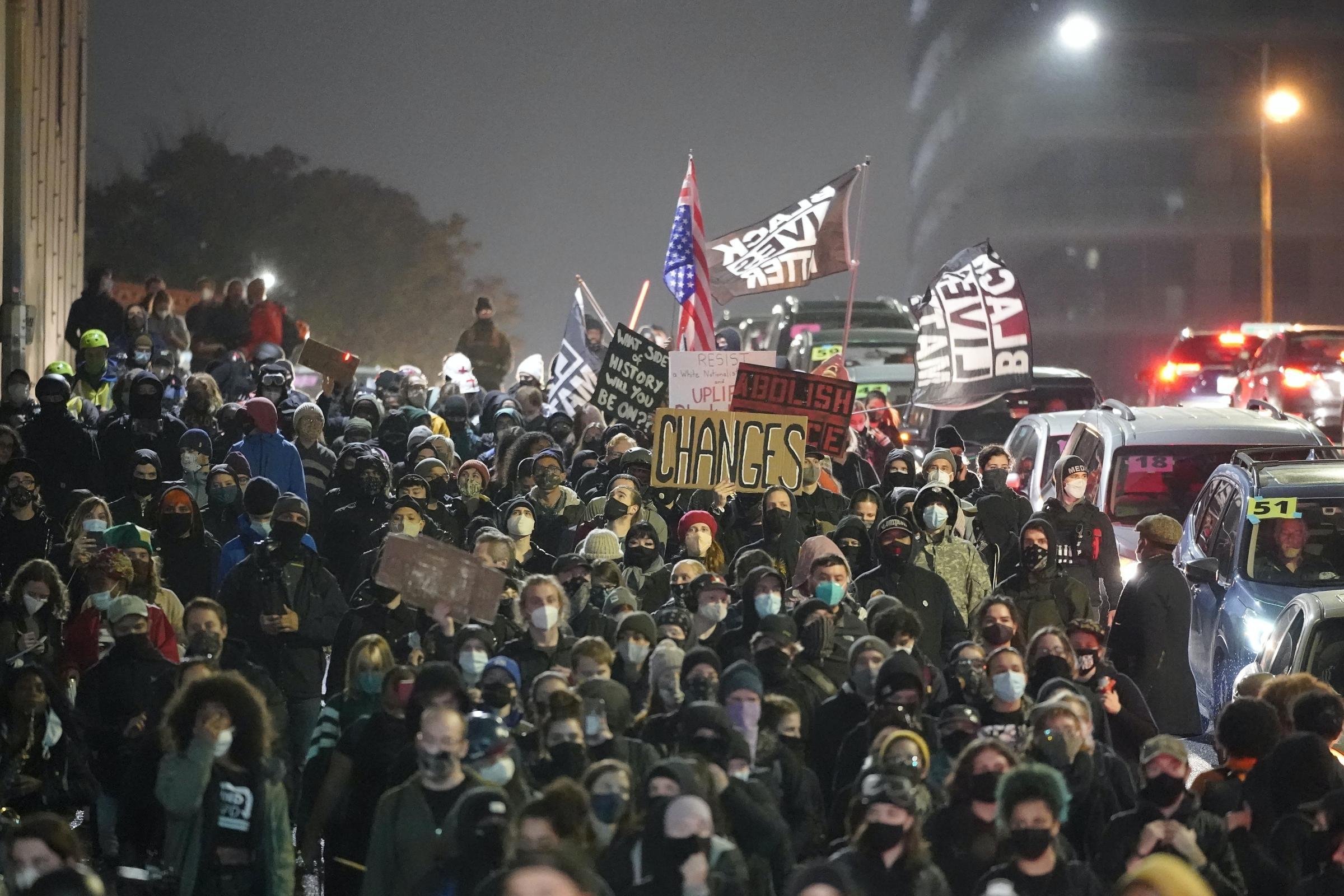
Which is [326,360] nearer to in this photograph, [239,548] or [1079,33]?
[239,548]

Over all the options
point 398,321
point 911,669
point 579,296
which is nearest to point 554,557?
point 911,669

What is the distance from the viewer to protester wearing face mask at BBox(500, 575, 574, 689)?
943 centimetres

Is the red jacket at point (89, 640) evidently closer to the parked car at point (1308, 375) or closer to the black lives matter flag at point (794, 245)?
the black lives matter flag at point (794, 245)

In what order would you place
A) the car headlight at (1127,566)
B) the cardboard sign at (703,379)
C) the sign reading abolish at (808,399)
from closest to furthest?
1. the car headlight at (1127,566)
2. the sign reading abolish at (808,399)
3. the cardboard sign at (703,379)

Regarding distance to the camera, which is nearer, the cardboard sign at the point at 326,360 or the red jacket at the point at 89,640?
the red jacket at the point at 89,640

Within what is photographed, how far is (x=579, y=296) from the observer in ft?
70.2

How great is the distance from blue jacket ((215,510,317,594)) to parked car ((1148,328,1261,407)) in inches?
782

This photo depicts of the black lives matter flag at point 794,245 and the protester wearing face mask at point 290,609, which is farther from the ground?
the black lives matter flag at point 794,245

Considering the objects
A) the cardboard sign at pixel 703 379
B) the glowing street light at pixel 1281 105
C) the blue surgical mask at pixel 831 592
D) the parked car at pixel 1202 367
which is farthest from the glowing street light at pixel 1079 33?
the blue surgical mask at pixel 831 592

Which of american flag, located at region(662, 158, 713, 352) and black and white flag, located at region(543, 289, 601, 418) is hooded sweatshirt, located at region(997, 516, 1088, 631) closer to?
american flag, located at region(662, 158, 713, 352)

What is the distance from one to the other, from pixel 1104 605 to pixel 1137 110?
2338 inches

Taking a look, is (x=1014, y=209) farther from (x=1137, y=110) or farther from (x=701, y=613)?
(x=701, y=613)

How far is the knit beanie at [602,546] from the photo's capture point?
11.5m

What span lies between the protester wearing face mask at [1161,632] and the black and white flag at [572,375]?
9.58 m
